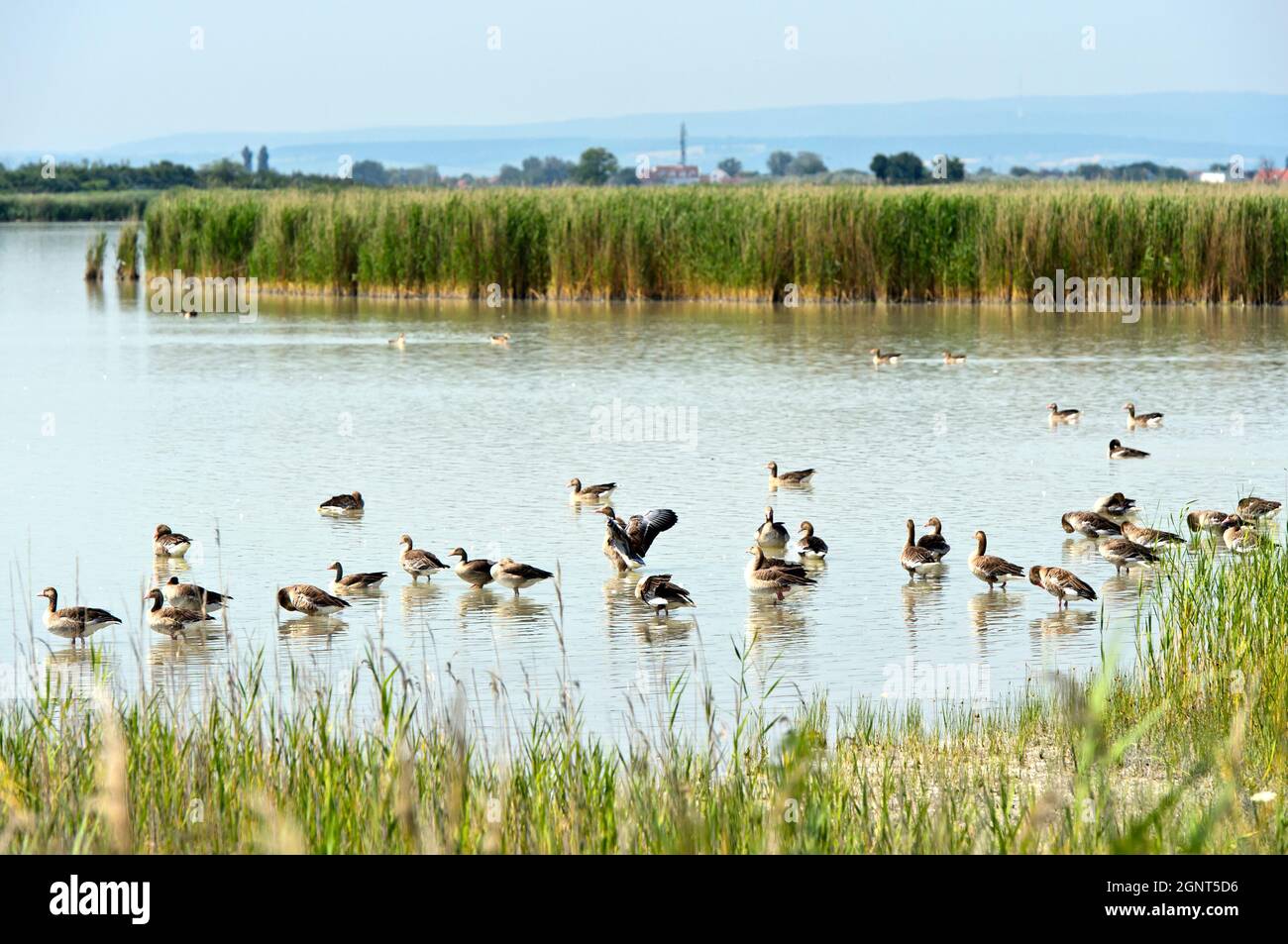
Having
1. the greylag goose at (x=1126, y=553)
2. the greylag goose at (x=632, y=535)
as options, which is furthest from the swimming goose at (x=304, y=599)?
the greylag goose at (x=1126, y=553)

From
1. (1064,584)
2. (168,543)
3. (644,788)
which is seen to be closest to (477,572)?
(168,543)

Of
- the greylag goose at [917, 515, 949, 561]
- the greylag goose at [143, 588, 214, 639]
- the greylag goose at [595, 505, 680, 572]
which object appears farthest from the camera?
the greylag goose at [595, 505, 680, 572]

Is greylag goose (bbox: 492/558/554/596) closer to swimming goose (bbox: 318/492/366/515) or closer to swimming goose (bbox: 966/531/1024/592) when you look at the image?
swimming goose (bbox: 966/531/1024/592)

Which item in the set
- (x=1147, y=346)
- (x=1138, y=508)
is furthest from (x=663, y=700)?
(x=1147, y=346)

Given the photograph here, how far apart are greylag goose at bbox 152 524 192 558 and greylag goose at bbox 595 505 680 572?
8.68ft

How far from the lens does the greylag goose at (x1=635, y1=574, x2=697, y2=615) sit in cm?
960

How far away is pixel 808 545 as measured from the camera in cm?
1112

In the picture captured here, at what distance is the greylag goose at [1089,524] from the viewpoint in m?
11.6

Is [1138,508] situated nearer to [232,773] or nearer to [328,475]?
[328,475]

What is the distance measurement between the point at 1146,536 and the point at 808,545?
6.99 ft

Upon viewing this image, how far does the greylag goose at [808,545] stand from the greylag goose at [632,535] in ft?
2.67

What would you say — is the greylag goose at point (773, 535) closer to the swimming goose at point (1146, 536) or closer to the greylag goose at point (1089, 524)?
the greylag goose at point (1089, 524)

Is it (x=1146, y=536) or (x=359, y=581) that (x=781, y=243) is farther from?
(x=359, y=581)

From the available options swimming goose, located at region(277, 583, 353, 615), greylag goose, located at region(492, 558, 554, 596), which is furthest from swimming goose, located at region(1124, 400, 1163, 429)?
swimming goose, located at region(277, 583, 353, 615)
